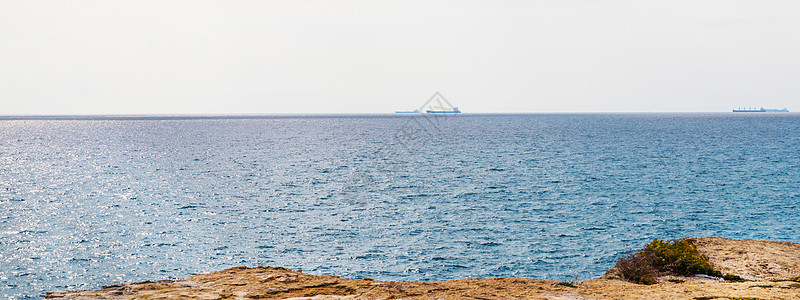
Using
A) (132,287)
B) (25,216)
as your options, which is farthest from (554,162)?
(132,287)

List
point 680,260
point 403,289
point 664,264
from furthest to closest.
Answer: point 664,264, point 680,260, point 403,289

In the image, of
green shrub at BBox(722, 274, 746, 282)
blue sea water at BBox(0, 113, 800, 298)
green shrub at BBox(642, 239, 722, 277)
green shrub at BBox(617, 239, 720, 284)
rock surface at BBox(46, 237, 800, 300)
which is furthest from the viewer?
blue sea water at BBox(0, 113, 800, 298)

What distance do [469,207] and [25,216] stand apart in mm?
35869

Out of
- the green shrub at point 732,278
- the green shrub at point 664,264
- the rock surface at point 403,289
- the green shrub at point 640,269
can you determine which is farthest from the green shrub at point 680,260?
the rock surface at point 403,289

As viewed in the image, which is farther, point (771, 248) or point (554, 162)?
point (554, 162)

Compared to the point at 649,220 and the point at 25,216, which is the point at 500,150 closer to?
the point at 649,220

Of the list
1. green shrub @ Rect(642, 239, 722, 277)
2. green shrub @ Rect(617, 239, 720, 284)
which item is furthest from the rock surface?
green shrub @ Rect(642, 239, 722, 277)

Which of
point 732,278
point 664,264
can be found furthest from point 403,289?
point 732,278

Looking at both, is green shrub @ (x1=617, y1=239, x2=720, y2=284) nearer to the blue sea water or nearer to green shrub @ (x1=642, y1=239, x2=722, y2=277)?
green shrub @ (x1=642, y1=239, x2=722, y2=277)

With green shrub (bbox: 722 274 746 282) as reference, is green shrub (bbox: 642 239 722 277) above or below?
above

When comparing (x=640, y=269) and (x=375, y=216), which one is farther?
(x=375, y=216)

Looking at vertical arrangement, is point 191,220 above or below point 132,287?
below

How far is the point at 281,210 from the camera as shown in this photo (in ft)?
153

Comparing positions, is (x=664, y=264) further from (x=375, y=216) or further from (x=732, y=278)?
(x=375, y=216)
